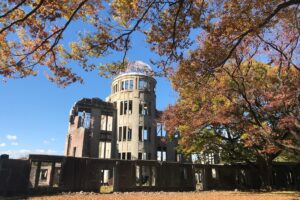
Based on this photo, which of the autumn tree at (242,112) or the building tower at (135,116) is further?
the building tower at (135,116)

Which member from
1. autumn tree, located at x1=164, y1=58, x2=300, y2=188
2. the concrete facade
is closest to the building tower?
the concrete facade

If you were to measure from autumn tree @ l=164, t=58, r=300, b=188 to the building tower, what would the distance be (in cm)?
1168

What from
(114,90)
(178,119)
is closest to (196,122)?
(178,119)

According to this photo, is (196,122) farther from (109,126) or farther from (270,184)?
(109,126)

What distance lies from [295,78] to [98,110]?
90.3 ft

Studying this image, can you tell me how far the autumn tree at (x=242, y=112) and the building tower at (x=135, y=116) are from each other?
1168 cm

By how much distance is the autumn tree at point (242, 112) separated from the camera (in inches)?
634

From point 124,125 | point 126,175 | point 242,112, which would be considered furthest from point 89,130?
point 242,112

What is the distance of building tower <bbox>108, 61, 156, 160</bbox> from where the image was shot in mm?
39188

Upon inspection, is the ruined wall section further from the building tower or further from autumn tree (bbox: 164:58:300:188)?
autumn tree (bbox: 164:58:300:188)

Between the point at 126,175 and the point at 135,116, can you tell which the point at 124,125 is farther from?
the point at 126,175

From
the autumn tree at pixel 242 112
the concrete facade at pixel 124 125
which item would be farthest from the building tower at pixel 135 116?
the autumn tree at pixel 242 112

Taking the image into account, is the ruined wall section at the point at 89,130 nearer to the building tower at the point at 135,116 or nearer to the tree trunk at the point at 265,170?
the building tower at the point at 135,116

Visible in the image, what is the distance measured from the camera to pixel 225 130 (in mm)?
27312
